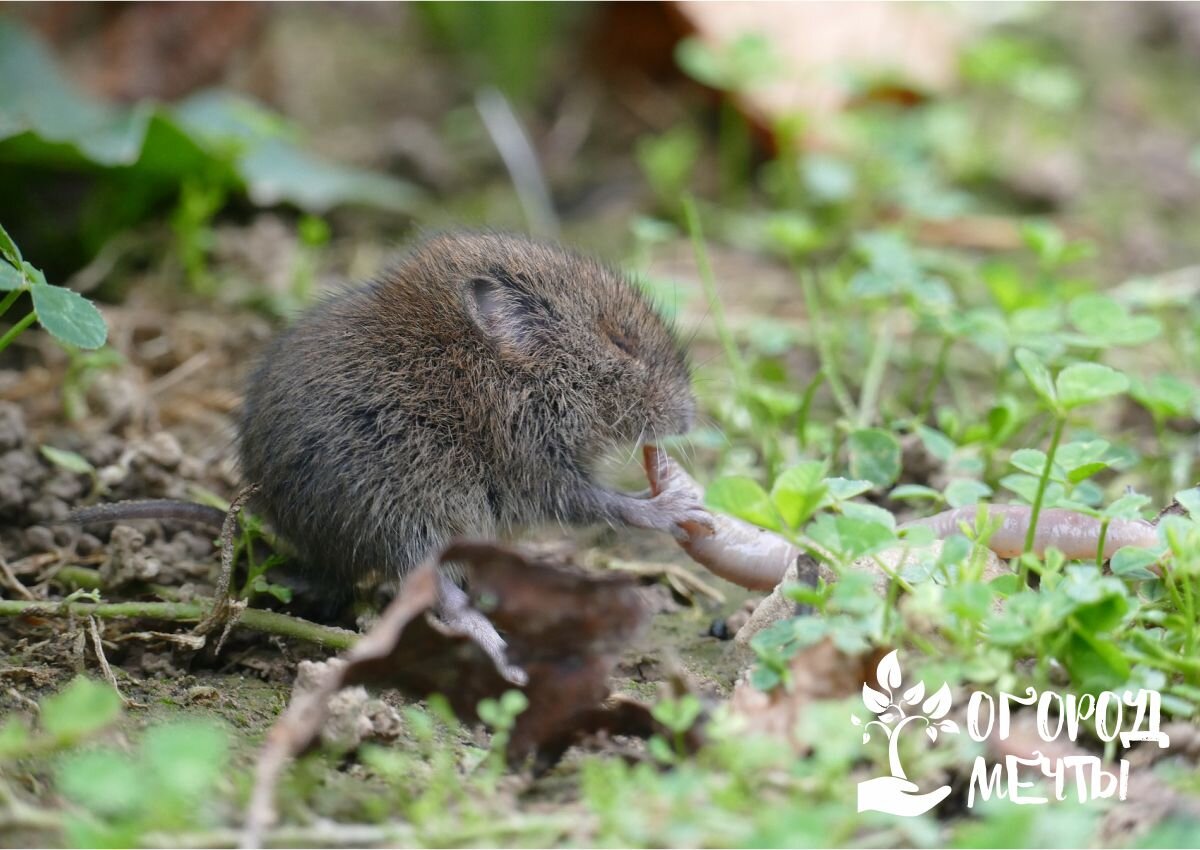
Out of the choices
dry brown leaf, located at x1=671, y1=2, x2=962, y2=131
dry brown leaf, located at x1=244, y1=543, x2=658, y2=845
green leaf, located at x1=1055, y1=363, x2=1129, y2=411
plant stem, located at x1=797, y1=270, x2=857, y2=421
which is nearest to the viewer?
dry brown leaf, located at x1=244, y1=543, x2=658, y2=845

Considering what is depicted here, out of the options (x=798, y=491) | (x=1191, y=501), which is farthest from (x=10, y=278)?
(x=1191, y=501)

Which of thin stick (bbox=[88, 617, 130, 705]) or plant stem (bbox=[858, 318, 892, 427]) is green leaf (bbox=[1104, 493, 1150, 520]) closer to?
plant stem (bbox=[858, 318, 892, 427])

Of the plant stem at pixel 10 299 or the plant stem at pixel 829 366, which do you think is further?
the plant stem at pixel 829 366

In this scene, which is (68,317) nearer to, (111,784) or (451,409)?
(451,409)

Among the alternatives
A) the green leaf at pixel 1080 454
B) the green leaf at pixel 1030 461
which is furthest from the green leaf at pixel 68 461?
the green leaf at pixel 1080 454

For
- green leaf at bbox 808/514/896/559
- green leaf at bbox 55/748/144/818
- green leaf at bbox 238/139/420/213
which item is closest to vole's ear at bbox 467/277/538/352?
green leaf at bbox 808/514/896/559

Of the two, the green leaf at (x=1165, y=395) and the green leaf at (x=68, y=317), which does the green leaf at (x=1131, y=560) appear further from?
the green leaf at (x=68, y=317)
